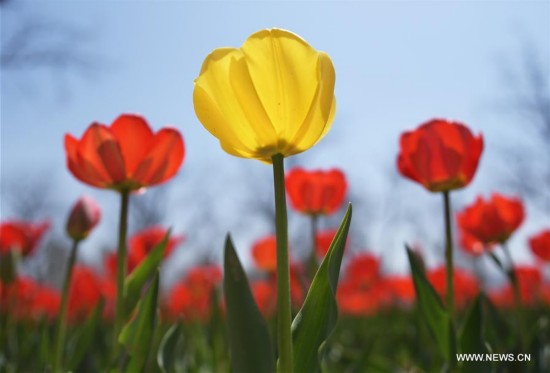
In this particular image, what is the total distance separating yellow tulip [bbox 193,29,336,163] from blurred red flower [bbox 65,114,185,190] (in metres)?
0.34

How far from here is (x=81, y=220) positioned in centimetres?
101

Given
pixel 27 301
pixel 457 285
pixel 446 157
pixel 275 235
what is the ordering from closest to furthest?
pixel 275 235 → pixel 446 157 → pixel 27 301 → pixel 457 285

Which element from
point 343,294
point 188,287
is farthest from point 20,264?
point 343,294

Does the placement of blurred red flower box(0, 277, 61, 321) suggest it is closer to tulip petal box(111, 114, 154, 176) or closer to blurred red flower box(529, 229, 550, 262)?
tulip petal box(111, 114, 154, 176)

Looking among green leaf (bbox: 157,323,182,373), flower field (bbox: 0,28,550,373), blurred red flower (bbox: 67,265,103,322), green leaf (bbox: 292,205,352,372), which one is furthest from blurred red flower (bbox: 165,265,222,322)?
green leaf (bbox: 292,205,352,372)

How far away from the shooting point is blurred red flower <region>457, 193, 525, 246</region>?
4.44 ft

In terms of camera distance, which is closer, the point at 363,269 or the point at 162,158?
the point at 162,158

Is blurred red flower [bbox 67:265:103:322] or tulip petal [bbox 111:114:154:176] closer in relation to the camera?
tulip petal [bbox 111:114:154:176]

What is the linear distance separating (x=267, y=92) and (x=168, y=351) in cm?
43

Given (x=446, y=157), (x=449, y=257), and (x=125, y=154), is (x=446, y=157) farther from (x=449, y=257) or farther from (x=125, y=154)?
(x=125, y=154)

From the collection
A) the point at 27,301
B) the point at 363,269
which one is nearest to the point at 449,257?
the point at 27,301

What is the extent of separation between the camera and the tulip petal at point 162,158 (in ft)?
2.85

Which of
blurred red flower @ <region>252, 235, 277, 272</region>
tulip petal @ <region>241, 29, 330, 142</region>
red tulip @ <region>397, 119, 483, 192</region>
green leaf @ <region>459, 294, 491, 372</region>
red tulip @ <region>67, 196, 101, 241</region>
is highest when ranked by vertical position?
tulip petal @ <region>241, 29, 330, 142</region>

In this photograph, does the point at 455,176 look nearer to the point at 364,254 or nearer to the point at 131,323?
the point at 131,323
